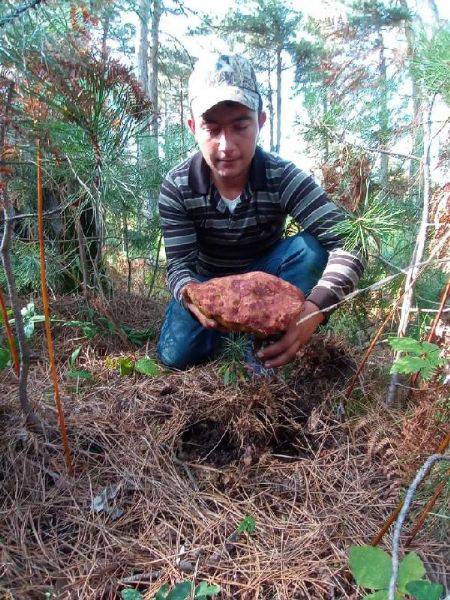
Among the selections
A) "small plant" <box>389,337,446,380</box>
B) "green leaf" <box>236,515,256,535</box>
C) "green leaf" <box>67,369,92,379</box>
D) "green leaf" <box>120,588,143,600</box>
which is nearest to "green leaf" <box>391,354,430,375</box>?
"small plant" <box>389,337,446,380</box>

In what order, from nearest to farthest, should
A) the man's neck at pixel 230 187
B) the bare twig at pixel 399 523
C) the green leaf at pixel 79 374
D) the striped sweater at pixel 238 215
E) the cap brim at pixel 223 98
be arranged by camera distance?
the bare twig at pixel 399 523 < the cap brim at pixel 223 98 < the green leaf at pixel 79 374 < the striped sweater at pixel 238 215 < the man's neck at pixel 230 187

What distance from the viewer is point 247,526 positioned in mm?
1350

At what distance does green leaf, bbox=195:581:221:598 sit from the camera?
110 cm

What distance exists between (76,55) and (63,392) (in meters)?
1.42

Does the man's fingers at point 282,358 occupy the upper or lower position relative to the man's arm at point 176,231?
lower

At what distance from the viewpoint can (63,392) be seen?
198 cm

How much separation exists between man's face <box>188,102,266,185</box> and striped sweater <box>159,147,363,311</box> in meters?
0.25

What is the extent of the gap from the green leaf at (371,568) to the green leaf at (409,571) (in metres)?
0.02

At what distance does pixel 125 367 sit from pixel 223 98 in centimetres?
141

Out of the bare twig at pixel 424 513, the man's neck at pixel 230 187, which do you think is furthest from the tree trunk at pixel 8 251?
the bare twig at pixel 424 513

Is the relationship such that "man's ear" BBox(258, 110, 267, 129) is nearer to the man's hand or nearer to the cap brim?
the cap brim

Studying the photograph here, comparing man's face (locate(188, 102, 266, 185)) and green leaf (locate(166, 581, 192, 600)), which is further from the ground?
man's face (locate(188, 102, 266, 185))

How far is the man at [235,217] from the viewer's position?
191cm

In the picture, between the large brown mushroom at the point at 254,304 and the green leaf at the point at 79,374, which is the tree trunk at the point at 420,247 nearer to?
the large brown mushroom at the point at 254,304
